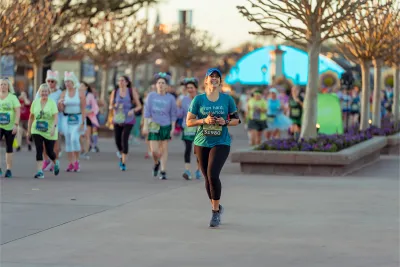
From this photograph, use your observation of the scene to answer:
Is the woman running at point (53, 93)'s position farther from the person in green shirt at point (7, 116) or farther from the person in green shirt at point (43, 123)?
the person in green shirt at point (7, 116)

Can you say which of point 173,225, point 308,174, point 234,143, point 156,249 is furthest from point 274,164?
point 234,143

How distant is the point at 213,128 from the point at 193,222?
1028mm

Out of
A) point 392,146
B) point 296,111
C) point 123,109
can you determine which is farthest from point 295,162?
point 296,111

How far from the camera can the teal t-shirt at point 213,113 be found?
1139cm

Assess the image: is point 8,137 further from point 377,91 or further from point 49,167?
point 377,91

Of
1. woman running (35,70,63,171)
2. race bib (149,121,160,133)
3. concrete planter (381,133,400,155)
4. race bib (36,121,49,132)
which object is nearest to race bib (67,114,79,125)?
woman running (35,70,63,171)

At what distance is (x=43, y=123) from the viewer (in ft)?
54.4

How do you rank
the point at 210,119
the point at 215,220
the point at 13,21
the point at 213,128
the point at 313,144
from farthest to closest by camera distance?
1. the point at 13,21
2. the point at 313,144
3. the point at 213,128
4. the point at 210,119
5. the point at 215,220

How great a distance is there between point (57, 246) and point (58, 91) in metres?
8.79

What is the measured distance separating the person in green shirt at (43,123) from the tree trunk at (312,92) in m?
5.14

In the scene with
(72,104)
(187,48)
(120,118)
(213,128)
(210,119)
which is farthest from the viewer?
(187,48)

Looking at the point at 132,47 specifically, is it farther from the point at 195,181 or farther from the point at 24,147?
the point at 195,181

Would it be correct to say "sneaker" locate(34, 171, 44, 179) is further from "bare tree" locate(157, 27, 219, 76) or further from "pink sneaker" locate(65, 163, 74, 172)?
"bare tree" locate(157, 27, 219, 76)

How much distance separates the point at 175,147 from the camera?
26.8 m
